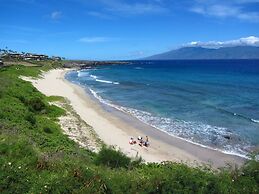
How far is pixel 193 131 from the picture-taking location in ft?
112

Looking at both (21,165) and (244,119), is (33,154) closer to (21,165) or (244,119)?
(21,165)

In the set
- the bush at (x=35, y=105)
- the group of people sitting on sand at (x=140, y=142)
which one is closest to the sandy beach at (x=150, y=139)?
the group of people sitting on sand at (x=140, y=142)

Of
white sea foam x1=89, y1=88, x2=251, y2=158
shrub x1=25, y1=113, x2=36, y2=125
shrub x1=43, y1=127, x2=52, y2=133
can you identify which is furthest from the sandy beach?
shrub x1=25, y1=113, x2=36, y2=125

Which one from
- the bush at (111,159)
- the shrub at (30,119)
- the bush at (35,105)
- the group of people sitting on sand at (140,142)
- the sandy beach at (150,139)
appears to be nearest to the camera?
the bush at (111,159)

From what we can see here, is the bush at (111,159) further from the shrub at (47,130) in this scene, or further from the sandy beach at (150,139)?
the shrub at (47,130)

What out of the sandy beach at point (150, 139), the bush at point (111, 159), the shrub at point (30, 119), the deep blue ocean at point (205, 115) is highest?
the bush at point (111, 159)

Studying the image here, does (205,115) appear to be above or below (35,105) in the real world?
below

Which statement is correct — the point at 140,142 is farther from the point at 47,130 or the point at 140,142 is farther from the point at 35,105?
the point at 35,105

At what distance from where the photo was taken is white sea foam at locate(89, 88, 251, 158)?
2912cm

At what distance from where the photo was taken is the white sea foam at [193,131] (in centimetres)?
2912

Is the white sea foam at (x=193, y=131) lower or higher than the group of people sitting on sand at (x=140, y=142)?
lower

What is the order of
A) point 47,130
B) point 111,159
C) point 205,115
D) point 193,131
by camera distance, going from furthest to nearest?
→ 1. point 205,115
2. point 193,131
3. point 47,130
4. point 111,159

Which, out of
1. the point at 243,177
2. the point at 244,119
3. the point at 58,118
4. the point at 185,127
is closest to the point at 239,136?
the point at 185,127

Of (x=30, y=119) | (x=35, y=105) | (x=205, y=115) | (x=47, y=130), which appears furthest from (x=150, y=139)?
(x=205, y=115)
